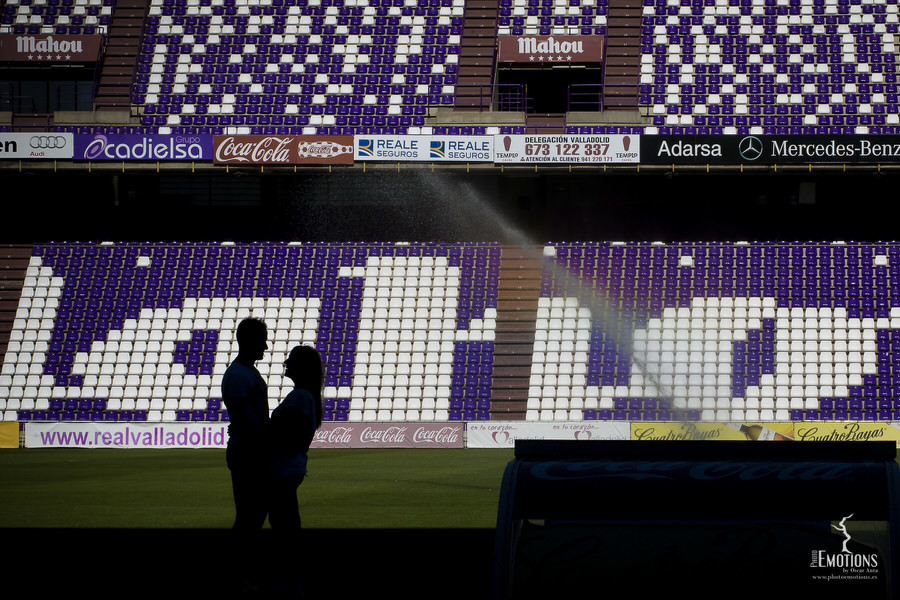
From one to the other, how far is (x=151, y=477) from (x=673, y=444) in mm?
13646

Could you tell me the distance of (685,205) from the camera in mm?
27516

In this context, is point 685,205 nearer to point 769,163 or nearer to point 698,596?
point 769,163

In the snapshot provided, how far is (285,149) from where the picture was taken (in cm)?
2567

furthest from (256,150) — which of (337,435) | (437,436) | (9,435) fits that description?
(9,435)

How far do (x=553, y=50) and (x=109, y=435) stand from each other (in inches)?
597

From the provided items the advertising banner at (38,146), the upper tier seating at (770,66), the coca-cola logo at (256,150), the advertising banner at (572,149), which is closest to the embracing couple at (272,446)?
the advertising banner at (572,149)

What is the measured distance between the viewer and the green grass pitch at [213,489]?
11281mm

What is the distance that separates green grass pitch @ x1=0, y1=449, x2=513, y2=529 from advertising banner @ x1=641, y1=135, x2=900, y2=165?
8.64 meters

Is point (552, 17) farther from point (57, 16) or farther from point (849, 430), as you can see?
point (57, 16)

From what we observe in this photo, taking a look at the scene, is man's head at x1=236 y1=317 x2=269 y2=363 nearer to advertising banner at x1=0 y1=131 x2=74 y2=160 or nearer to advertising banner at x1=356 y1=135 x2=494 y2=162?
advertising banner at x1=356 y1=135 x2=494 y2=162

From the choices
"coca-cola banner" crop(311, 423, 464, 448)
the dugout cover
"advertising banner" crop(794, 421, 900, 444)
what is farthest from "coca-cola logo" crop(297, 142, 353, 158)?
the dugout cover

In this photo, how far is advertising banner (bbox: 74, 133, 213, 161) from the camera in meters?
25.8

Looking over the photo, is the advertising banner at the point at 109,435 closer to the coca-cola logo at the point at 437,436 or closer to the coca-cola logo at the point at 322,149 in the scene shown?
the coca-cola logo at the point at 437,436

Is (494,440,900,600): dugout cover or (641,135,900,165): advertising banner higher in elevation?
(641,135,900,165): advertising banner
